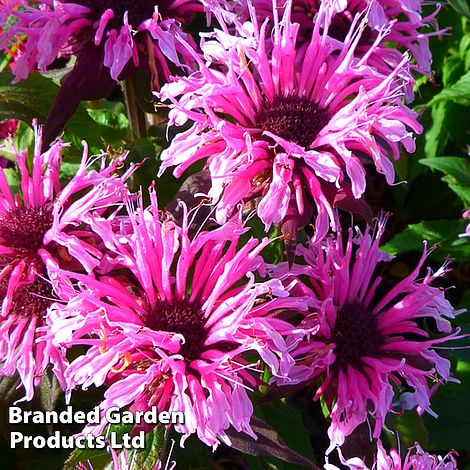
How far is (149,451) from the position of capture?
81cm

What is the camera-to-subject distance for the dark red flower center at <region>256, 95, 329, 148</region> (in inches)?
32.8

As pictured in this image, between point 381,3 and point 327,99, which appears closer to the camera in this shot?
point 327,99

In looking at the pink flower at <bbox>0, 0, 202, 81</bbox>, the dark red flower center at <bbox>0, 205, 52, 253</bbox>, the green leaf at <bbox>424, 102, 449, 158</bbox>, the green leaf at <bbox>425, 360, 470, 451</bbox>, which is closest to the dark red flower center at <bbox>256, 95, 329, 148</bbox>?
the pink flower at <bbox>0, 0, 202, 81</bbox>

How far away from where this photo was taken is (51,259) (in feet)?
2.67

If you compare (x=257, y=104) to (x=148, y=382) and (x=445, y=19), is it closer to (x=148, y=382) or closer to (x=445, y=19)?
(x=148, y=382)

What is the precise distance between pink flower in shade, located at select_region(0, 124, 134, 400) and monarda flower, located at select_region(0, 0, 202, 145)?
8 centimetres

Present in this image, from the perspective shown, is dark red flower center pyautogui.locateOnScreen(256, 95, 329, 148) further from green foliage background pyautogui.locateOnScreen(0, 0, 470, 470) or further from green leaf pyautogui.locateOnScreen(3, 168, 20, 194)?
green leaf pyautogui.locateOnScreen(3, 168, 20, 194)

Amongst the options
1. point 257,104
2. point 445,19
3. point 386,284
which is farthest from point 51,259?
point 445,19

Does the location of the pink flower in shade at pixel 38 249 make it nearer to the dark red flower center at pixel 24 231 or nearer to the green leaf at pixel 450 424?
the dark red flower center at pixel 24 231

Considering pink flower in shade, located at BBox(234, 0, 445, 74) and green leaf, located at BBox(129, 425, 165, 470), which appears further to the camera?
pink flower in shade, located at BBox(234, 0, 445, 74)

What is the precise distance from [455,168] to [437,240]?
128 mm

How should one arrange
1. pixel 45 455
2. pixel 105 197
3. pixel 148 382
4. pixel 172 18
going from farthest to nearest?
pixel 45 455
pixel 172 18
pixel 105 197
pixel 148 382

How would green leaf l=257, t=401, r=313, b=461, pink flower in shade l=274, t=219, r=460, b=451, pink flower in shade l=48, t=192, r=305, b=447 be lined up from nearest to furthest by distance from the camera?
1. pink flower in shade l=48, t=192, r=305, b=447
2. pink flower in shade l=274, t=219, r=460, b=451
3. green leaf l=257, t=401, r=313, b=461

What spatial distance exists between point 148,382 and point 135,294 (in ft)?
0.44
